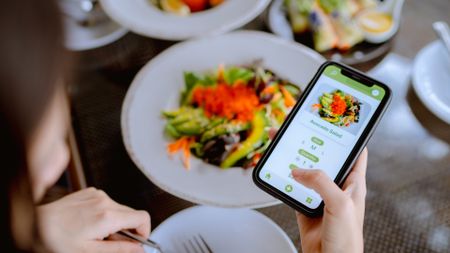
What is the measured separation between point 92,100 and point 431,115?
0.75m

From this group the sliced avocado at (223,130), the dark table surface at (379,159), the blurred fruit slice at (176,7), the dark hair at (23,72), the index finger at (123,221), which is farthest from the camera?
the blurred fruit slice at (176,7)

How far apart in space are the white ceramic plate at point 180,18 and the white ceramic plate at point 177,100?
5cm

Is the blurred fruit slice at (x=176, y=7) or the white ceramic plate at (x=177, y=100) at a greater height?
the blurred fruit slice at (x=176, y=7)

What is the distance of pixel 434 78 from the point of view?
1.09m

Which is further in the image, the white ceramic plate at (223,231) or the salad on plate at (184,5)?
the salad on plate at (184,5)

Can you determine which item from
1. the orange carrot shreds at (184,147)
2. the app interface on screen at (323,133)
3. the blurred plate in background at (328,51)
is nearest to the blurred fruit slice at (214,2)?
the blurred plate in background at (328,51)

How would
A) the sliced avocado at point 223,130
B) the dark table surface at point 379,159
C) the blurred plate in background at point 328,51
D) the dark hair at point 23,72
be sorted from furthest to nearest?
the blurred plate in background at point 328,51 < the sliced avocado at point 223,130 < the dark table surface at point 379,159 < the dark hair at point 23,72

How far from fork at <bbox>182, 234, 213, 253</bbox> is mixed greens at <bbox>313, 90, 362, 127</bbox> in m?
0.30

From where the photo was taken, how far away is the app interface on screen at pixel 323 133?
78cm

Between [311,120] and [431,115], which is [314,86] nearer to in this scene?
[311,120]

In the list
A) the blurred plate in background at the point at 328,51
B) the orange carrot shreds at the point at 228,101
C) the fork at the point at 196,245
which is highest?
the blurred plate in background at the point at 328,51

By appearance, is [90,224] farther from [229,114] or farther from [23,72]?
[23,72]

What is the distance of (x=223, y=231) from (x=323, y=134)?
25 cm

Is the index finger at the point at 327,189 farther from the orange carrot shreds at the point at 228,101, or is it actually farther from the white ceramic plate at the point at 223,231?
the orange carrot shreds at the point at 228,101
